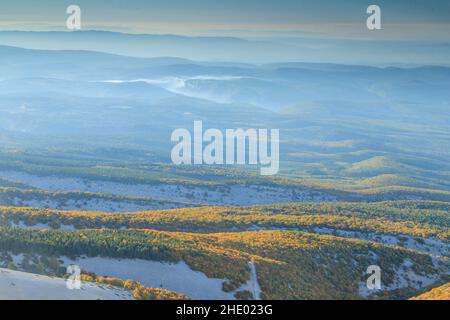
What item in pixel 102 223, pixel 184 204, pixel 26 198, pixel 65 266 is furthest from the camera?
pixel 184 204

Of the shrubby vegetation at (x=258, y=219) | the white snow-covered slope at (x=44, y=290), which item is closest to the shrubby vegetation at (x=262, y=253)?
the shrubby vegetation at (x=258, y=219)

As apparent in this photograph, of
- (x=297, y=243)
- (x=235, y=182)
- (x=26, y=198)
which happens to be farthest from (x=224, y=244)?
(x=235, y=182)

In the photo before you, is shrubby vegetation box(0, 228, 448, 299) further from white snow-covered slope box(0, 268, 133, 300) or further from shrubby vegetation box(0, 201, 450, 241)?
white snow-covered slope box(0, 268, 133, 300)

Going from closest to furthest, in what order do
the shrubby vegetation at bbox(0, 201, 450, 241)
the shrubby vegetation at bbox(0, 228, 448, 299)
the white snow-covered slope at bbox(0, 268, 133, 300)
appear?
the white snow-covered slope at bbox(0, 268, 133, 300) < the shrubby vegetation at bbox(0, 228, 448, 299) < the shrubby vegetation at bbox(0, 201, 450, 241)

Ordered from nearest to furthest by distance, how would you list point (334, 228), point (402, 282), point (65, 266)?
point (65, 266) < point (402, 282) < point (334, 228)

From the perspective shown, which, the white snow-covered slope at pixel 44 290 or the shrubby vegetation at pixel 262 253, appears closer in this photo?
the white snow-covered slope at pixel 44 290

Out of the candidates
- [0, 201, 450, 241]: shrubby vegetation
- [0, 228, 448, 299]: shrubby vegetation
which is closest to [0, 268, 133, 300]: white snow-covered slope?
[0, 228, 448, 299]: shrubby vegetation

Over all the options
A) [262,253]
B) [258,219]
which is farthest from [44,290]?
[258,219]

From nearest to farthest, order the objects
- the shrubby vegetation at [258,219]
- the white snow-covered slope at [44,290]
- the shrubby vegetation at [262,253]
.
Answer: the white snow-covered slope at [44,290] < the shrubby vegetation at [262,253] < the shrubby vegetation at [258,219]

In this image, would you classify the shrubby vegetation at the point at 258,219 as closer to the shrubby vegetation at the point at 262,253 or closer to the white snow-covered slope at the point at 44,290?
the shrubby vegetation at the point at 262,253

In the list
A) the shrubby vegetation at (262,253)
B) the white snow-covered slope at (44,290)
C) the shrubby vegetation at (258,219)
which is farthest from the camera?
the shrubby vegetation at (258,219)

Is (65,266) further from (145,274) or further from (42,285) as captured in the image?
(42,285)
